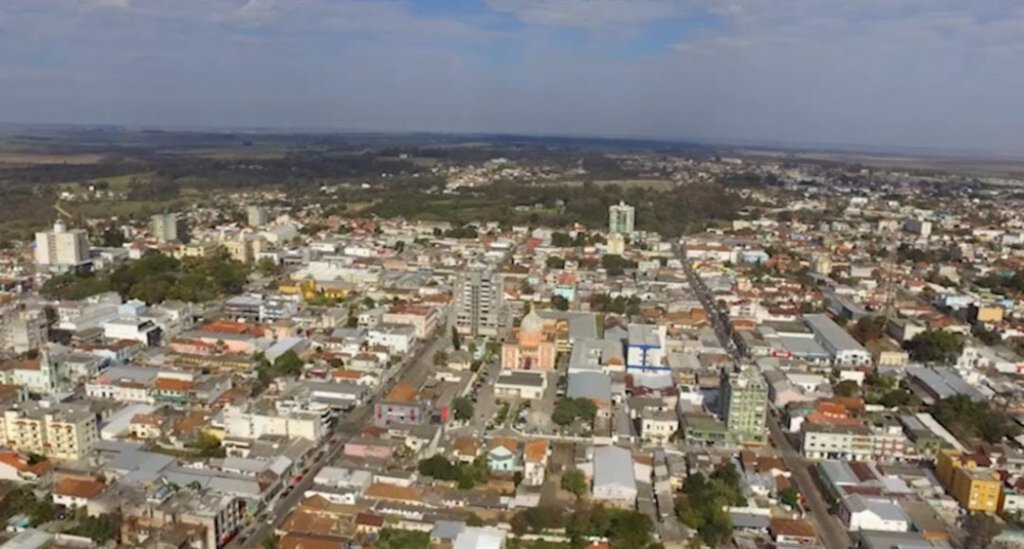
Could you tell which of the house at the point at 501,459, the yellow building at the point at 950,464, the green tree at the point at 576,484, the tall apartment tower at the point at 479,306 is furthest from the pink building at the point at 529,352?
the yellow building at the point at 950,464

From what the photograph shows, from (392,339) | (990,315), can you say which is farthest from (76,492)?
(990,315)

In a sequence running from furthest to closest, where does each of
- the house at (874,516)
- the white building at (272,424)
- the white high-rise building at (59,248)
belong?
the white high-rise building at (59,248), the white building at (272,424), the house at (874,516)

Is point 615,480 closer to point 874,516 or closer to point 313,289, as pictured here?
point 874,516

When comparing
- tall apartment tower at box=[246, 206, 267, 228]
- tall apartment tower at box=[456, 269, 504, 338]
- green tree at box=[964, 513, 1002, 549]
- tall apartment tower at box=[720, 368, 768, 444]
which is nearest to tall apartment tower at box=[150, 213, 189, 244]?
tall apartment tower at box=[246, 206, 267, 228]

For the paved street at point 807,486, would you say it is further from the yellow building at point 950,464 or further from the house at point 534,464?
the house at point 534,464

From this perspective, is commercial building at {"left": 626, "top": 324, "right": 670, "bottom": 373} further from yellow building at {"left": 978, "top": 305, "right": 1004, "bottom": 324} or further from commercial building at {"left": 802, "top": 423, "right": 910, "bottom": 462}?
yellow building at {"left": 978, "top": 305, "right": 1004, "bottom": 324}

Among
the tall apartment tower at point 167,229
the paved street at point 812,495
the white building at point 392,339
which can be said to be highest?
the tall apartment tower at point 167,229
